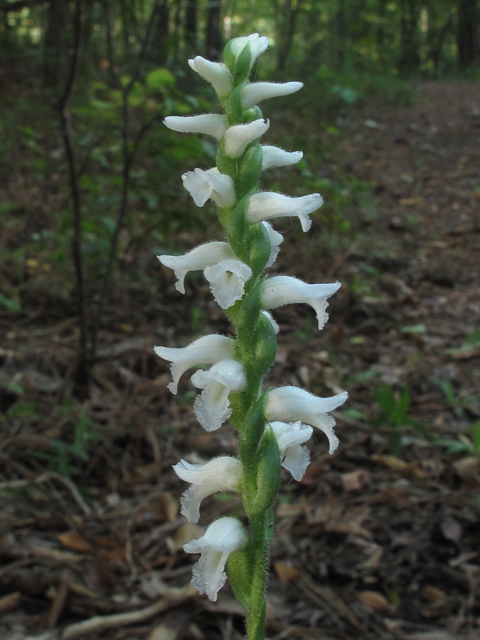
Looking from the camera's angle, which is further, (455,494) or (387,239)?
(387,239)

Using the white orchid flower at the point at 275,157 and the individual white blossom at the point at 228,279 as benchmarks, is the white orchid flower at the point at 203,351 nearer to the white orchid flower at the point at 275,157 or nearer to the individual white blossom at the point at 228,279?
the individual white blossom at the point at 228,279

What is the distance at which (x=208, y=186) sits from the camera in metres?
1.10

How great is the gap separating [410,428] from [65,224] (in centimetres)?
210

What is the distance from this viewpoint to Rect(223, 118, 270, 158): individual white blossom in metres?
1.05

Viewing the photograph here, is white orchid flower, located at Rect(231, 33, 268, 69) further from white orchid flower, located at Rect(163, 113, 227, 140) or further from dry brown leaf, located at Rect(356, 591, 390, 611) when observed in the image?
dry brown leaf, located at Rect(356, 591, 390, 611)

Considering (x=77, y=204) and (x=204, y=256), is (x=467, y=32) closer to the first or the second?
(x=77, y=204)

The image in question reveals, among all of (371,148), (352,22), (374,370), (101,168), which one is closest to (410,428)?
(374,370)

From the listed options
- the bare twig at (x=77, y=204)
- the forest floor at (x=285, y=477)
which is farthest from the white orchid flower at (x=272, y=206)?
the bare twig at (x=77, y=204)

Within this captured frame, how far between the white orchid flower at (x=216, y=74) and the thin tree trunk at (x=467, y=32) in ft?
75.8

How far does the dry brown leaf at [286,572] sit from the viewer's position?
2.10 meters

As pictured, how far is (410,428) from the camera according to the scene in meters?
2.76

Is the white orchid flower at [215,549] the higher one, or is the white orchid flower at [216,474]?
the white orchid flower at [216,474]

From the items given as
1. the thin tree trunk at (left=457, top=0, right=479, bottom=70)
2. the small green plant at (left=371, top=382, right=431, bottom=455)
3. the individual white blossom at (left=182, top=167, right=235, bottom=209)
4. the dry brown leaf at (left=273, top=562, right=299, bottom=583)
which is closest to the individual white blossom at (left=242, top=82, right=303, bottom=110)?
the individual white blossom at (left=182, top=167, right=235, bottom=209)

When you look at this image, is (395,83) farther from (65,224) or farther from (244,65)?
(244,65)
